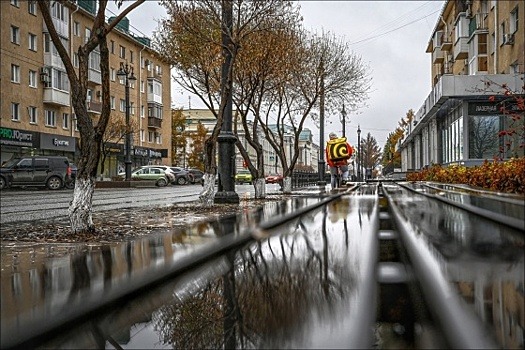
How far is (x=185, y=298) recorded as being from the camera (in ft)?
3.50

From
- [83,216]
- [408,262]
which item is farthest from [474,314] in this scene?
[83,216]

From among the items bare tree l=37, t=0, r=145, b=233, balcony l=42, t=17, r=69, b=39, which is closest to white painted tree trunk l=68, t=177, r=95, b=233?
bare tree l=37, t=0, r=145, b=233

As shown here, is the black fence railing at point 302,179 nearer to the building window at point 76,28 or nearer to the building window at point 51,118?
the building window at point 51,118

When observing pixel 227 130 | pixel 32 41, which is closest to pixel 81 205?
pixel 227 130

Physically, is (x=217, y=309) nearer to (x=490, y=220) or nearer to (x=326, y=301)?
(x=326, y=301)

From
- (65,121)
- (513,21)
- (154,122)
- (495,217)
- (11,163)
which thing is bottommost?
(495,217)

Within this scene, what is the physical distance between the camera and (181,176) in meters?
46.8

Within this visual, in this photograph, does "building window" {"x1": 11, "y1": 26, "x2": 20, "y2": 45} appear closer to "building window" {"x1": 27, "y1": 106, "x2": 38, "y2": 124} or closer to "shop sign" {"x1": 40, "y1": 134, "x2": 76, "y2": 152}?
"building window" {"x1": 27, "y1": 106, "x2": 38, "y2": 124}

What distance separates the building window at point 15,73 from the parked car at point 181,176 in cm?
1491

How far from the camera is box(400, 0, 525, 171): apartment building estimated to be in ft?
80.6

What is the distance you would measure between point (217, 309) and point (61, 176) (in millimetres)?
32738

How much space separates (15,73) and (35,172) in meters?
8.88

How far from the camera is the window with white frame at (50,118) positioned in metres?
38.6

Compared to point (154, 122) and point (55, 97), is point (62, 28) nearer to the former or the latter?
point (55, 97)
